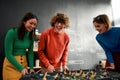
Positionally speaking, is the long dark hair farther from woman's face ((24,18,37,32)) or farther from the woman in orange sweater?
the woman in orange sweater

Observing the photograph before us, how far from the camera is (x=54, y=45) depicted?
125 inches

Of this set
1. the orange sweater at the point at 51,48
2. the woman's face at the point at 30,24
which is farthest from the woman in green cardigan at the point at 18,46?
the orange sweater at the point at 51,48

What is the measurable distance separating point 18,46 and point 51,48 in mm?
519

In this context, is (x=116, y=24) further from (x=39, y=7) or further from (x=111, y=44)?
(x=111, y=44)

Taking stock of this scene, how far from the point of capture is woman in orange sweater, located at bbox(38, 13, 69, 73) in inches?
119

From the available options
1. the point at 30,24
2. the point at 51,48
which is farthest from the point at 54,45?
the point at 30,24

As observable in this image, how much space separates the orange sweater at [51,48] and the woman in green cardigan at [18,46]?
0.18 meters

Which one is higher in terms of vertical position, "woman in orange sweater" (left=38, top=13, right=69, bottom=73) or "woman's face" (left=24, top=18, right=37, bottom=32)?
"woman's face" (left=24, top=18, right=37, bottom=32)

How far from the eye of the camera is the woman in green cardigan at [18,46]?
2.74 m

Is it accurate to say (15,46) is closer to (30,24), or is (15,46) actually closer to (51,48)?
(30,24)

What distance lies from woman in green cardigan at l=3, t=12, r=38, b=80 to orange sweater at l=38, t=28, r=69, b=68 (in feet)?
0.58

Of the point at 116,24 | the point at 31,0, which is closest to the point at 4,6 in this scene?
the point at 31,0

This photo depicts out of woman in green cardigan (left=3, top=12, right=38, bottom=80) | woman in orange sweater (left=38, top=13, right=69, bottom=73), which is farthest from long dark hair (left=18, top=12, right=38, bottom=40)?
woman in orange sweater (left=38, top=13, right=69, bottom=73)

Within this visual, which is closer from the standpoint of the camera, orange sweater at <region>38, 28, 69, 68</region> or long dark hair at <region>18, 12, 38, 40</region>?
long dark hair at <region>18, 12, 38, 40</region>
